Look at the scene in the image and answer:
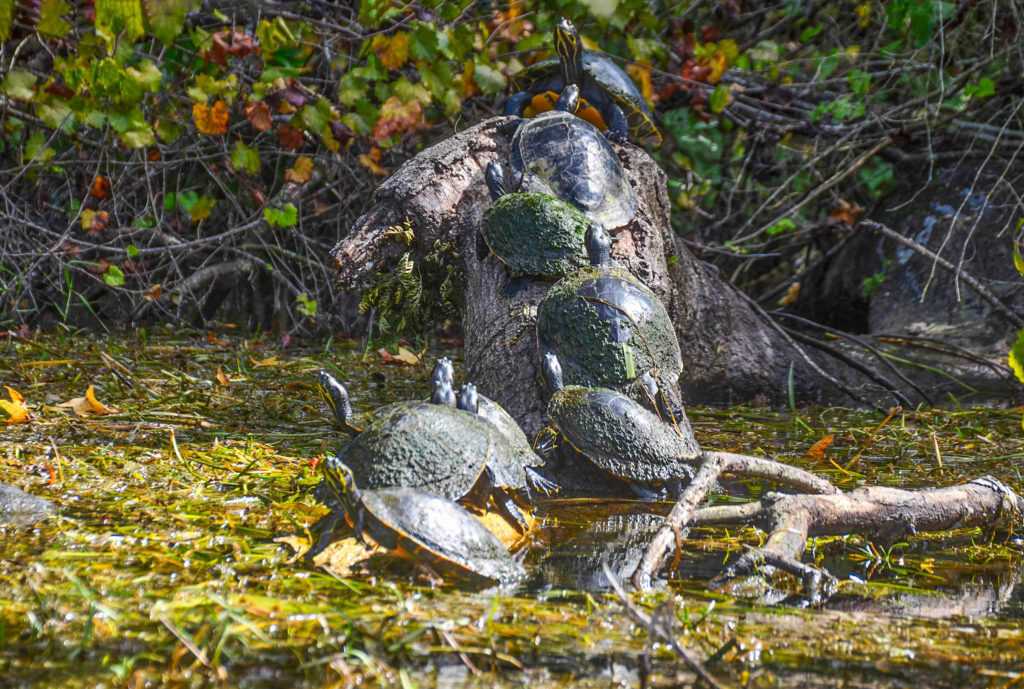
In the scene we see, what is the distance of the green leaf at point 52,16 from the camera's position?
3.55m

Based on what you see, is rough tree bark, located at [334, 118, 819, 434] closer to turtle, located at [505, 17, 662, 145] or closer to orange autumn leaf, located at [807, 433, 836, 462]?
turtle, located at [505, 17, 662, 145]

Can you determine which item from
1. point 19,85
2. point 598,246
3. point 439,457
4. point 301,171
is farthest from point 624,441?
point 19,85

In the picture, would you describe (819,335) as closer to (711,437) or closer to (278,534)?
(711,437)

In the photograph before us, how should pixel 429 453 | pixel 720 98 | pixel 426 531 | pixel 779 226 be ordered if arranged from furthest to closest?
pixel 779 226 → pixel 720 98 → pixel 429 453 → pixel 426 531

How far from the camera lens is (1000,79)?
4707mm

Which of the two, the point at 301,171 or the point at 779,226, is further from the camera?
the point at 779,226

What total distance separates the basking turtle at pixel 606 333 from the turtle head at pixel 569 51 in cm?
167

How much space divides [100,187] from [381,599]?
4147 millimetres

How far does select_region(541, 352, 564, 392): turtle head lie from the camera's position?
103 inches

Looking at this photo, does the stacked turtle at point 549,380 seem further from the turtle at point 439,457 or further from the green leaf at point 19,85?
the green leaf at point 19,85

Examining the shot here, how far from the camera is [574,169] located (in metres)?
3.49

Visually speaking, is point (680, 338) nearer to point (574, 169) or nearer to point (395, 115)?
point (574, 169)

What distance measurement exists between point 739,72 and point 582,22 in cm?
121

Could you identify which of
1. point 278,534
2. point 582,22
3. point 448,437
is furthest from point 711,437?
point 582,22
